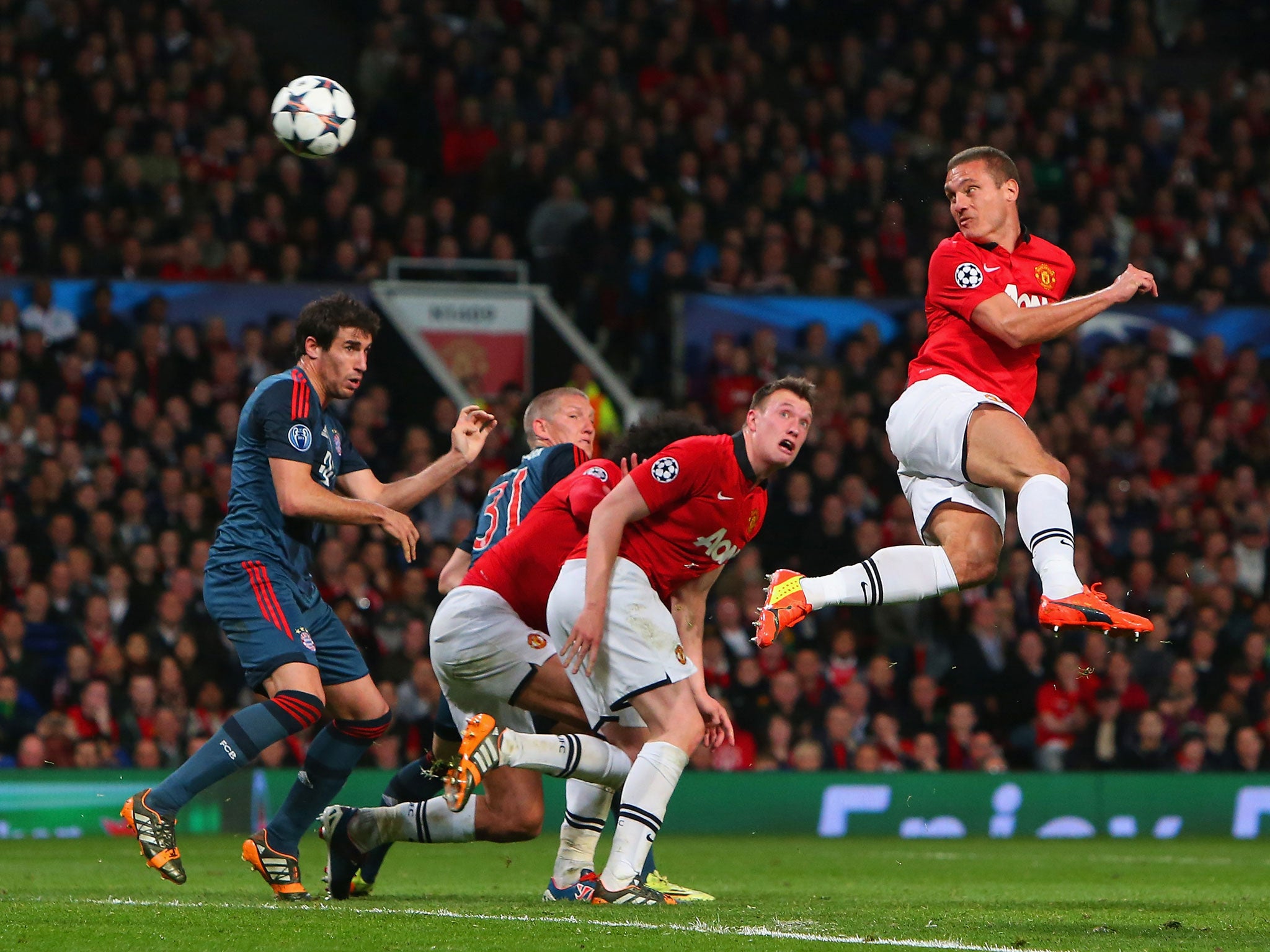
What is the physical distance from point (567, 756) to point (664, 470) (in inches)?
43.5

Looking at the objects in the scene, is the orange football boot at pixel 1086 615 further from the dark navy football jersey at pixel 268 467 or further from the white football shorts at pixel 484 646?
the dark navy football jersey at pixel 268 467

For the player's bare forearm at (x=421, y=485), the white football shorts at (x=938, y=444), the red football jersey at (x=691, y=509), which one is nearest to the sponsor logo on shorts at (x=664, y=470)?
the red football jersey at (x=691, y=509)

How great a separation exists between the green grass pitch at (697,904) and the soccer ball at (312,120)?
3.76 metres

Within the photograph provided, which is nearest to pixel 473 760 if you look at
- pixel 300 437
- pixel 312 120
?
pixel 300 437

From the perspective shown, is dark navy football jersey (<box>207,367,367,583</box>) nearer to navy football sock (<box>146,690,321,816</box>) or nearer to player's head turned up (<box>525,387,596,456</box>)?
navy football sock (<box>146,690,321,816</box>)

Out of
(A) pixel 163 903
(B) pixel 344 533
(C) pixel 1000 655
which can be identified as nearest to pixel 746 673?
(C) pixel 1000 655

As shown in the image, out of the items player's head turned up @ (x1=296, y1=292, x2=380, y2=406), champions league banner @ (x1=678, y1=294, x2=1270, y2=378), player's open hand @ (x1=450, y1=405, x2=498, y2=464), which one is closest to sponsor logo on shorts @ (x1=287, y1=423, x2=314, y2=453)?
player's head turned up @ (x1=296, y1=292, x2=380, y2=406)

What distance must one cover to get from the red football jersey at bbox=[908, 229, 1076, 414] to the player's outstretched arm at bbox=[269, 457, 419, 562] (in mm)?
2091

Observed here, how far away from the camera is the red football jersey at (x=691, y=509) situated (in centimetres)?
639

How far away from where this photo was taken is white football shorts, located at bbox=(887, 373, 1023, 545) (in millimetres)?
6570

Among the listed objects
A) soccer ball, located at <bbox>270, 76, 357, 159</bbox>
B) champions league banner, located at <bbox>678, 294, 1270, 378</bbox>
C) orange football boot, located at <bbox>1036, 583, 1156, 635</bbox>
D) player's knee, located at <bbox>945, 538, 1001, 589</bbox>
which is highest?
soccer ball, located at <bbox>270, 76, 357, 159</bbox>

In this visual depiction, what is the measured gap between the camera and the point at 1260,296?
1692 centimetres

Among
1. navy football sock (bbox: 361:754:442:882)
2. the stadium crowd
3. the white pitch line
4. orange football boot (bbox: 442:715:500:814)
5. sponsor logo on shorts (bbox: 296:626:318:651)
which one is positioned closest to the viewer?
the white pitch line

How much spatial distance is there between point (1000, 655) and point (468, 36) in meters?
7.76
